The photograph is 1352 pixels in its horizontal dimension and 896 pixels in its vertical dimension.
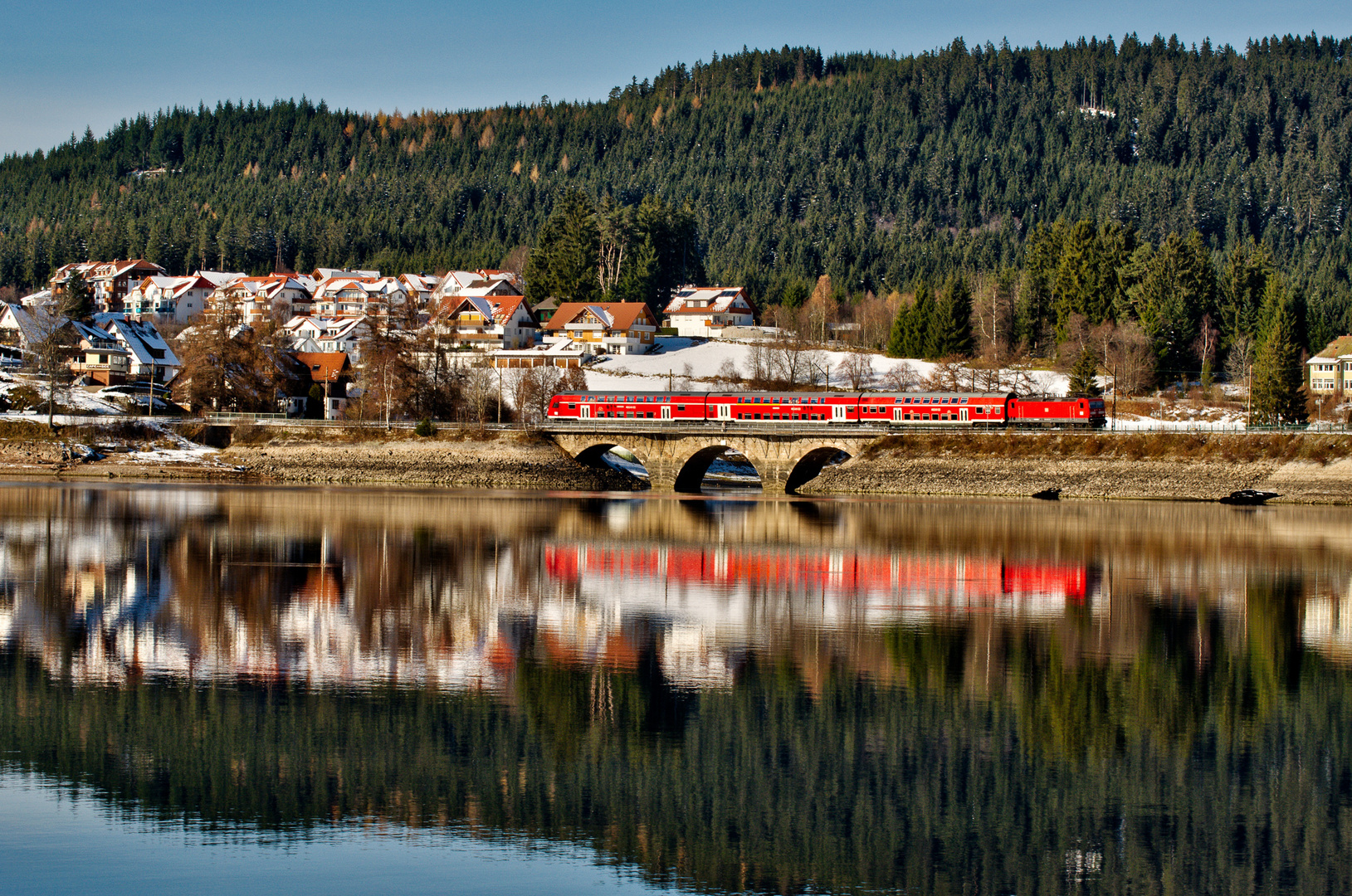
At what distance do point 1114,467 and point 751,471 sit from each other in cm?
2945

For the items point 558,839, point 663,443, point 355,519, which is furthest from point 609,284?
point 558,839

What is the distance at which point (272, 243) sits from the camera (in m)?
195

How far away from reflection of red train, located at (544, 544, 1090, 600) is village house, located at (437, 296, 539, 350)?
8148 centimetres

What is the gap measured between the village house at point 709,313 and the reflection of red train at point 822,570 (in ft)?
305

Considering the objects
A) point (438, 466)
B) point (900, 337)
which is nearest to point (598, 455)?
point (438, 466)

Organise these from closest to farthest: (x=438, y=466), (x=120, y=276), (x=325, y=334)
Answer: (x=438, y=466) → (x=325, y=334) → (x=120, y=276)

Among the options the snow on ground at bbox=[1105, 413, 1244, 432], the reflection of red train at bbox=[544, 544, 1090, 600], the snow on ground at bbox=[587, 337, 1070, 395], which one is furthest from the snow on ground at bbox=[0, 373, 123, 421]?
the snow on ground at bbox=[1105, 413, 1244, 432]

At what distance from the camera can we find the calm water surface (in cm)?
1554

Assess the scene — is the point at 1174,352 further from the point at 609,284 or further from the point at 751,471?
the point at 609,284

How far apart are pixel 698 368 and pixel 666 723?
316 feet

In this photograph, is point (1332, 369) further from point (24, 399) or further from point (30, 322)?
point (30, 322)

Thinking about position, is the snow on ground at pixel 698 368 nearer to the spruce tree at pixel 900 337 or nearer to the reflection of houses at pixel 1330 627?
the spruce tree at pixel 900 337

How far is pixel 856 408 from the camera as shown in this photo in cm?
7919

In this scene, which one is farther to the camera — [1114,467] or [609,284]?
[609,284]
